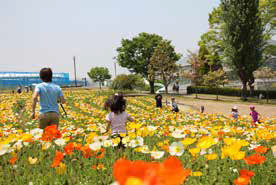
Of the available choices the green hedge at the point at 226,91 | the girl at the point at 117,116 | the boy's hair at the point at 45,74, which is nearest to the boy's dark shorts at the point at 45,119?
the boy's hair at the point at 45,74

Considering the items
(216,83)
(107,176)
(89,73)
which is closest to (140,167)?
(107,176)

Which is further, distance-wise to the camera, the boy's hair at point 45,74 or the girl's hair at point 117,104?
the boy's hair at point 45,74

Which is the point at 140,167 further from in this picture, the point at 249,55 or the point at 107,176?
the point at 249,55

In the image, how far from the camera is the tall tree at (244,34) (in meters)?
29.5

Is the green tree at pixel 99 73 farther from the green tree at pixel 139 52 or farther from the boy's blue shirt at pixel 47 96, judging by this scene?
the boy's blue shirt at pixel 47 96

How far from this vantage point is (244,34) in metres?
29.8

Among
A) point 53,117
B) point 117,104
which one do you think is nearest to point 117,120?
point 117,104

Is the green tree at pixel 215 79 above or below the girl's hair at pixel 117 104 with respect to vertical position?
above

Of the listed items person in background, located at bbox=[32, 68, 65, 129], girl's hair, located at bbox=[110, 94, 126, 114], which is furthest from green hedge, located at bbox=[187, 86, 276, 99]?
person in background, located at bbox=[32, 68, 65, 129]

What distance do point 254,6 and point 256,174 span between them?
32116mm

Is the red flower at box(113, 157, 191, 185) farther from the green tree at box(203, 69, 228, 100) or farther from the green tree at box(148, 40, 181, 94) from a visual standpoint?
the green tree at box(148, 40, 181, 94)

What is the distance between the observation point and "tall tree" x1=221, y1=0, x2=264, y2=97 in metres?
29.5

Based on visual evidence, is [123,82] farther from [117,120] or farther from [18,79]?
[117,120]

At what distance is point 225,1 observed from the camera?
101 feet
